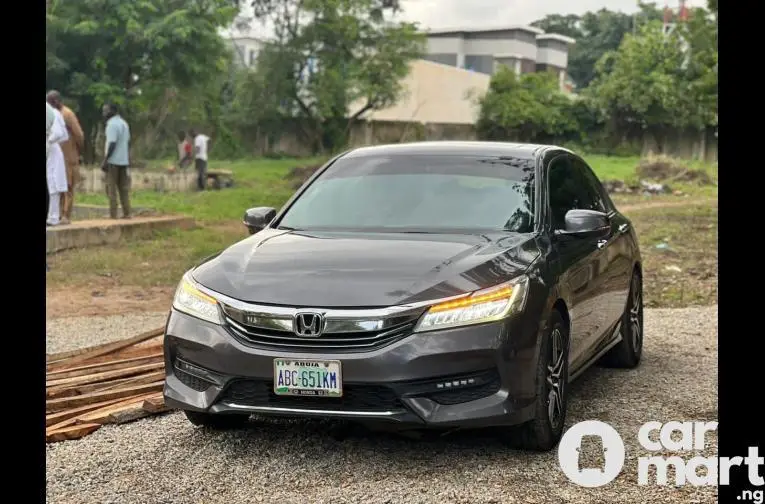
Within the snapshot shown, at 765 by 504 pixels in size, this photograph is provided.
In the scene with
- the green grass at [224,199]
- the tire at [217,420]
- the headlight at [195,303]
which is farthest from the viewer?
the green grass at [224,199]

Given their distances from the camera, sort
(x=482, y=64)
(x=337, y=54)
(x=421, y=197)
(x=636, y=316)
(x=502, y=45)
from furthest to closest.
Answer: (x=482, y=64) → (x=502, y=45) → (x=337, y=54) → (x=636, y=316) → (x=421, y=197)

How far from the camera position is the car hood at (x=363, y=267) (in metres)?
4.75

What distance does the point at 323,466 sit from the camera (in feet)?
16.1

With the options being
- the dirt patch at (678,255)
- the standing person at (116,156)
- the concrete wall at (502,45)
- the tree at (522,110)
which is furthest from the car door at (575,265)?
the concrete wall at (502,45)

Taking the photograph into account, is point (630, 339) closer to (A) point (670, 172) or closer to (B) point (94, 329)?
(B) point (94, 329)

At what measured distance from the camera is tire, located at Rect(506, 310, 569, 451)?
4957mm

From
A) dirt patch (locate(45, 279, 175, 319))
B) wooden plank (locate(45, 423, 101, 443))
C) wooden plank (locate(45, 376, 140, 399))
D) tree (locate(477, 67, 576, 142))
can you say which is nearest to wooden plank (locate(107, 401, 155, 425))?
wooden plank (locate(45, 423, 101, 443))

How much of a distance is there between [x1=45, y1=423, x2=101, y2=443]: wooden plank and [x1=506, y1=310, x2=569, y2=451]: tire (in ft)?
7.43

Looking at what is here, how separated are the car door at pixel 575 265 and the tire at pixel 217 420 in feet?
5.96

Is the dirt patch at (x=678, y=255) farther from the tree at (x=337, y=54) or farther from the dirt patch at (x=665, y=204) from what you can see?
the tree at (x=337, y=54)

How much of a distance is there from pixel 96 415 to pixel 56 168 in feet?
31.2

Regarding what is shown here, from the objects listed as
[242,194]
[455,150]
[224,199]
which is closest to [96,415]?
[455,150]
